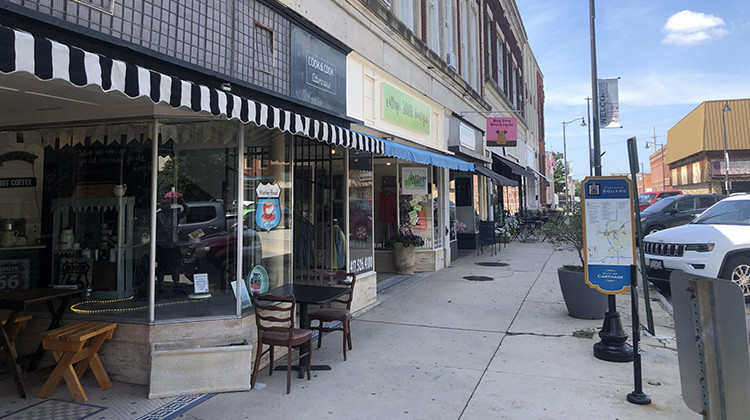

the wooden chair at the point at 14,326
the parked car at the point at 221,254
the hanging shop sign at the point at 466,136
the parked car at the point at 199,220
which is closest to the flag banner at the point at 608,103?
the hanging shop sign at the point at 466,136

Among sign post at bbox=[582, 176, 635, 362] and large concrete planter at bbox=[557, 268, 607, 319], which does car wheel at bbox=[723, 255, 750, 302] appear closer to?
large concrete planter at bbox=[557, 268, 607, 319]

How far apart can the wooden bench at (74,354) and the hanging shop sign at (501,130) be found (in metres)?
12.8

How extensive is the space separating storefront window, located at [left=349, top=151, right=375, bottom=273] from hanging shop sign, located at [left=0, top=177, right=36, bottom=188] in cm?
446

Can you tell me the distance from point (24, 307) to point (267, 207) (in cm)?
267

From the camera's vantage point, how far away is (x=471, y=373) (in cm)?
475

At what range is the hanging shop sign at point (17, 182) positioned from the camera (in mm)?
5797

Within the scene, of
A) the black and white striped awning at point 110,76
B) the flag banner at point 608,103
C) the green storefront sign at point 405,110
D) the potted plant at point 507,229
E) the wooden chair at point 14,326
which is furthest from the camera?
the potted plant at point 507,229

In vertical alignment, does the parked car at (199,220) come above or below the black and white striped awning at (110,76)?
below

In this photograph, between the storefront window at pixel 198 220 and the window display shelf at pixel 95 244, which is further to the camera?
the window display shelf at pixel 95 244

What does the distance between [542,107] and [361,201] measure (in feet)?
120

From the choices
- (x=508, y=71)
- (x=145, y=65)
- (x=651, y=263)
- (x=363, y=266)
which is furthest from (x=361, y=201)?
(x=508, y=71)

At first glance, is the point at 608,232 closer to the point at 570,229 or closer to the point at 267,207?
the point at 570,229

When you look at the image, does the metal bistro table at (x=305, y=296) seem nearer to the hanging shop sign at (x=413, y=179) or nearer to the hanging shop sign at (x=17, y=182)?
the hanging shop sign at (x=17, y=182)

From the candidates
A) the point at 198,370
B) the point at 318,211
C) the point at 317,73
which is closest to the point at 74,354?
the point at 198,370
